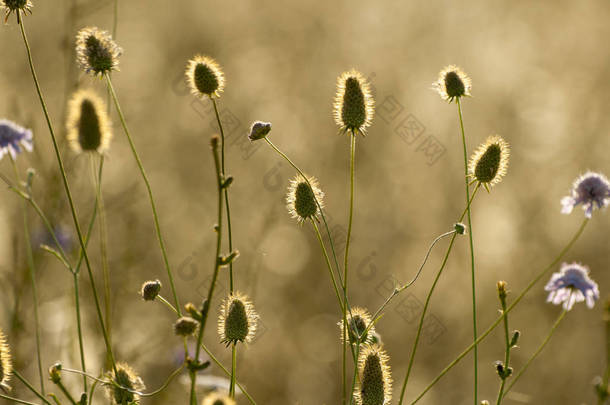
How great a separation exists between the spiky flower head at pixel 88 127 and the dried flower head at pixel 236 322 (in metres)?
0.66

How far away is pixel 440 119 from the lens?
20.6 feet

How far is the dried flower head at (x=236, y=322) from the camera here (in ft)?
6.53

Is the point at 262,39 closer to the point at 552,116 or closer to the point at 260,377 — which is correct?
the point at 552,116

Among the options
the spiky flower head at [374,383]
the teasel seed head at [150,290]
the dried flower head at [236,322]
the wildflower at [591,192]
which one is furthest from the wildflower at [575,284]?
the teasel seed head at [150,290]

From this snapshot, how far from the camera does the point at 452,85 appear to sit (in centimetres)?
245

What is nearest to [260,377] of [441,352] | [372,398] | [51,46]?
[441,352]

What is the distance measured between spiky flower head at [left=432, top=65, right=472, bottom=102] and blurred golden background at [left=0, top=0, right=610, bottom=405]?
3426mm

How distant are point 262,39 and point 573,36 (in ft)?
9.63

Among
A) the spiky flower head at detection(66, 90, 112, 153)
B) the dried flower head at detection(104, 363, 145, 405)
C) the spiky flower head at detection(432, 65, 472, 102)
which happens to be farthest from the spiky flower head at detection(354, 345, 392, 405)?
the spiky flower head at detection(66, 90, 112, 153)

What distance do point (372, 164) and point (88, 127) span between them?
456 cm

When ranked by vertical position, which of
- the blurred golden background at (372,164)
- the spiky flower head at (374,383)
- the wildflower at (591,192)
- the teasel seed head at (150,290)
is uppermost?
the blurred golden background at (372,164)

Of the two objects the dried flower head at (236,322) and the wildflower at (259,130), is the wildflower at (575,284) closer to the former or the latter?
the dried flower head at (236,322)

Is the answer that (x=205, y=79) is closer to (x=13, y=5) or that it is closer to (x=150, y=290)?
(x=13, y=5)

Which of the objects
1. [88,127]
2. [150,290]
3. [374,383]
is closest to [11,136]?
[88,127]
